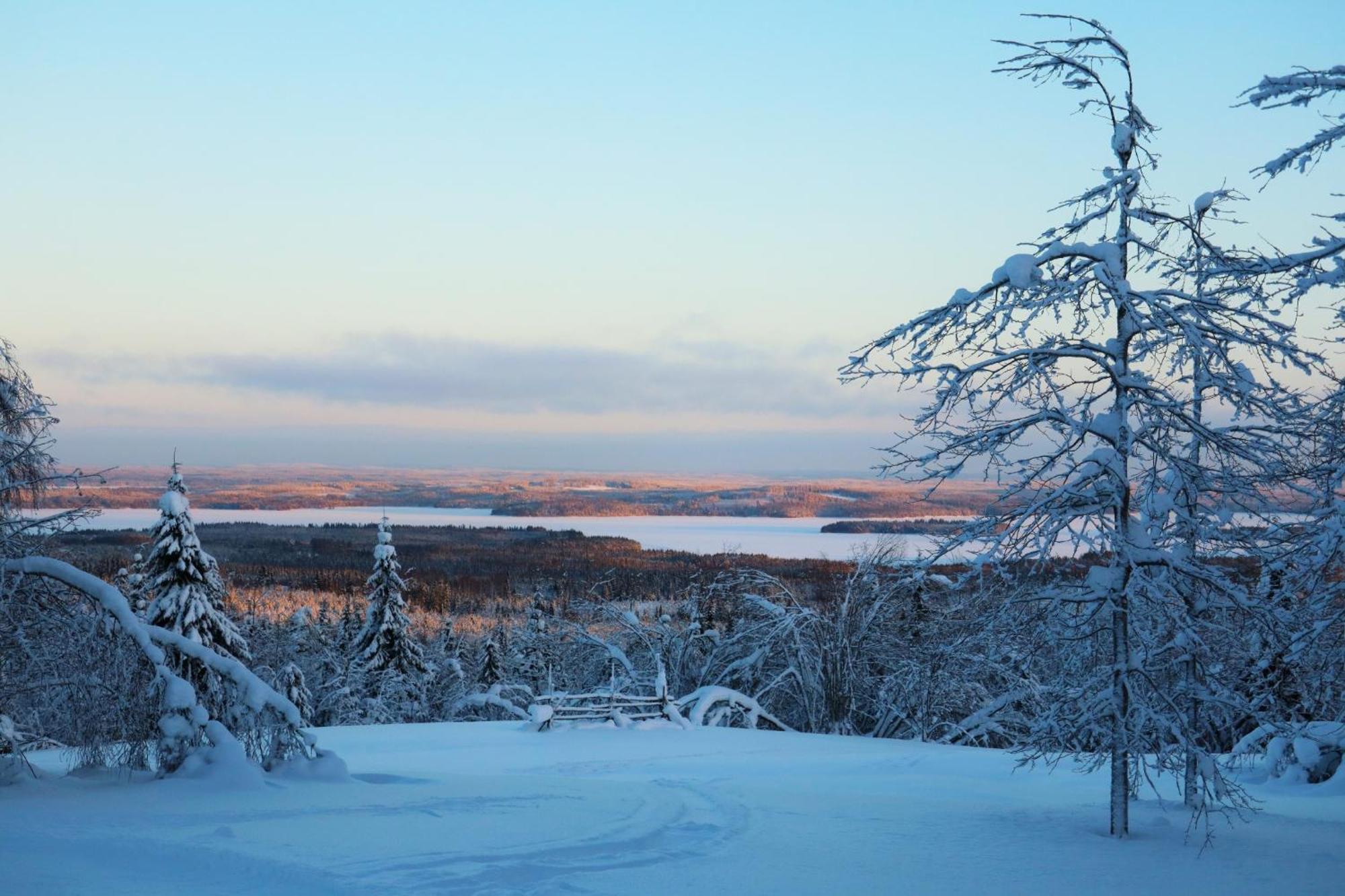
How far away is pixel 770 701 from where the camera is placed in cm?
2539

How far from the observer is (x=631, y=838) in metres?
8.91

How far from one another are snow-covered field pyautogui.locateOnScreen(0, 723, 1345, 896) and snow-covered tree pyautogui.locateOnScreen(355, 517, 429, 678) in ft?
114

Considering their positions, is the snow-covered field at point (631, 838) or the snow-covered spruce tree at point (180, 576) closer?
the snow-covered field at point (631, 838)

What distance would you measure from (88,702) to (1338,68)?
1378 cm

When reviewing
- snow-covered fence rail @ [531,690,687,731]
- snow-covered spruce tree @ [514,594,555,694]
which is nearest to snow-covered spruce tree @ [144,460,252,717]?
snow-covered fence rail @ [531,690,687,731]

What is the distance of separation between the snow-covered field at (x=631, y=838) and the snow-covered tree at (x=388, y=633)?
34614mm

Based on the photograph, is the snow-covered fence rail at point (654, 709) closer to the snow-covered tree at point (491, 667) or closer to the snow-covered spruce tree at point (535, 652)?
the snow-covered tree at point (491, 667)

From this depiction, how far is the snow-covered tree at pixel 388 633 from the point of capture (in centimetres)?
4606

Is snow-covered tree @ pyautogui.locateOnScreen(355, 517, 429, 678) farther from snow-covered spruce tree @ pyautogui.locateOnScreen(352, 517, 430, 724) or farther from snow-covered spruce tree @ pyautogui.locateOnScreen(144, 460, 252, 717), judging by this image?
snow-covered spruce tree @ pyautogui.locateOnScreen(144, 460, 252, 717)

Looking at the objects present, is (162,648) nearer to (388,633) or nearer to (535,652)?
(388,633)

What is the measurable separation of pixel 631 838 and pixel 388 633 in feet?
132

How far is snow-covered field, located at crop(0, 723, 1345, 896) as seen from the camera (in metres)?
7.46

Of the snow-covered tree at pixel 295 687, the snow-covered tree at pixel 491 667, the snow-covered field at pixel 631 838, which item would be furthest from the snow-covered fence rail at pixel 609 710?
the snow-covered tree at pixel 491 667

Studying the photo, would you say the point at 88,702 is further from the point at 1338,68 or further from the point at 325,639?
the point at 325,639
